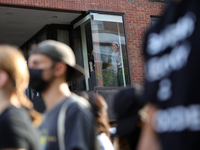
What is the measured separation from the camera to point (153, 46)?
1.67 meters

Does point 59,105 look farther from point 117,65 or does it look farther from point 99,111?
point 117,65

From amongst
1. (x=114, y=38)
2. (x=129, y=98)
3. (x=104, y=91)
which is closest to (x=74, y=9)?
(x=114, y=38)

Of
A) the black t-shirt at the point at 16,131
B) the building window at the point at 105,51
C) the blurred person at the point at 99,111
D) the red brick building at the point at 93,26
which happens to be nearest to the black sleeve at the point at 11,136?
the black t-shirt at the point at 16,131

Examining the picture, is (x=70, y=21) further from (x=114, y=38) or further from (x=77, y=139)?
(x=77, y=139)

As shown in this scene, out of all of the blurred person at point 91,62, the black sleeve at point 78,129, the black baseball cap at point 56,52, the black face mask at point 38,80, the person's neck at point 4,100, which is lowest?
the black sleeve at point 78,129

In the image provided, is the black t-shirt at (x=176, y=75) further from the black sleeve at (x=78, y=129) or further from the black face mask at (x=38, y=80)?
the black face mask at (x=38, y=80)

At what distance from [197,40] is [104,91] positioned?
966cm

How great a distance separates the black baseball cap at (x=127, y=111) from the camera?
2.55 meters

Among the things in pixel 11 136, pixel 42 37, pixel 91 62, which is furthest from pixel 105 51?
pixel 11 136

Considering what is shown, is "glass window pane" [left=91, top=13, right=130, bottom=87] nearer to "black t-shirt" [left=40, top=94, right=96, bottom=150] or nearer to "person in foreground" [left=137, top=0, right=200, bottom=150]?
"black t-shirt" [left=40, top=94, right=96, bottom=150]

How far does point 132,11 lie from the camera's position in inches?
484

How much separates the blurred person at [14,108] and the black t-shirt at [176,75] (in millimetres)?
1012

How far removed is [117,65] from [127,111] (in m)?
8.85

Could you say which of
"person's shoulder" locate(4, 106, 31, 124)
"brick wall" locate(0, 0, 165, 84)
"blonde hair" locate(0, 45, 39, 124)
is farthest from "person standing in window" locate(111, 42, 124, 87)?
"person's shoulder" locate(4, 106, 31, 124)
